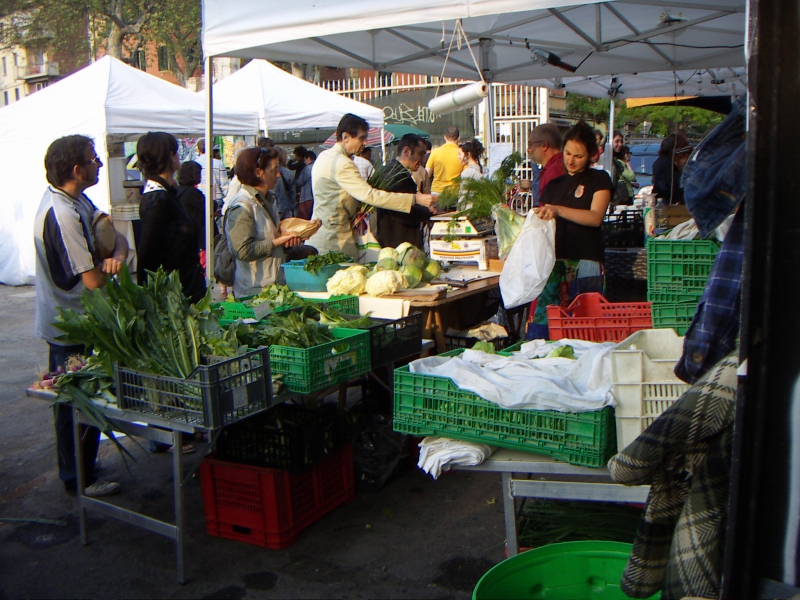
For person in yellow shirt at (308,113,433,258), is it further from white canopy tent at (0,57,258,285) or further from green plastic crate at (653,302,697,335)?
white canopy tent at (0,57,258,285)

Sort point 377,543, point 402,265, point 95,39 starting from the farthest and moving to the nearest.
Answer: point 95,39
point 402,265
point 377,543

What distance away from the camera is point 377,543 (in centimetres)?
359

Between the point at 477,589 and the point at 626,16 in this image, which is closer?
the point at 477,589

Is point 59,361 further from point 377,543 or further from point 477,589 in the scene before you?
point 477,589

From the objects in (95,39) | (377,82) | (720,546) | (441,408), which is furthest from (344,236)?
(95,39)

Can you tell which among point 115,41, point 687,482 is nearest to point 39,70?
point 115,41

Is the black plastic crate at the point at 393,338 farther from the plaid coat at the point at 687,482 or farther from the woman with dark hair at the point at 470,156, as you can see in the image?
the woman with dark hair at the point at 470,156

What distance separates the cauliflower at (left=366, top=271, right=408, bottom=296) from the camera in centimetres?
445

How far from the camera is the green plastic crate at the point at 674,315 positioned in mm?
3098

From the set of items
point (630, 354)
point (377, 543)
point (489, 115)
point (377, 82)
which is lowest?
point (377, 543)

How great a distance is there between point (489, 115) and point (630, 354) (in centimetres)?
608

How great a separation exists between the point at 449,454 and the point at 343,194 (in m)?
3.18

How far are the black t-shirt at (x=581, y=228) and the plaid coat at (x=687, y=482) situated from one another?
2954 mm

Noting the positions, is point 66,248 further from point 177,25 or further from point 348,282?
point 177,25
